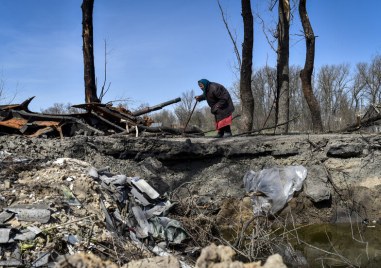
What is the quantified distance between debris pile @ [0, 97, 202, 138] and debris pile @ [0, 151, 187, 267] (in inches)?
66.2

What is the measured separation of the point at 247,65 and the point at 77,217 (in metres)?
7.46

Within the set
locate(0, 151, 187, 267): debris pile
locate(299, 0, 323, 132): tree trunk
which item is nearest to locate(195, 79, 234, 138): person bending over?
locate(299, 0, 323, 132): tree trunk

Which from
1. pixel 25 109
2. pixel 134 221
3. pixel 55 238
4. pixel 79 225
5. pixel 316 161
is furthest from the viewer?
pixel 25 109

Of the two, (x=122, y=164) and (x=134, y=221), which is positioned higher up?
(x=122, y=164)

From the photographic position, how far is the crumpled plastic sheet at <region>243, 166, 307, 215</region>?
7.08 metres

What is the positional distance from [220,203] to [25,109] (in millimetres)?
4524

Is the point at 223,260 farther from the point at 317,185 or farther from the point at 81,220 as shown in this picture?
the point at 317,185

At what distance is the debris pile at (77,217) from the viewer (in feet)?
12.9

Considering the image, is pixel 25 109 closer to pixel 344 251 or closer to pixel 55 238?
pixel 55 238

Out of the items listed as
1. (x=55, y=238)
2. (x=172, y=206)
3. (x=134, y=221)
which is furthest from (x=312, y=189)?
(x=55, y=238)

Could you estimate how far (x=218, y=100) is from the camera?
9609 mm

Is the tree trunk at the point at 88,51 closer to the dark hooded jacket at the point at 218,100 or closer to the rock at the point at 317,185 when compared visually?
the dark hooded jacket at the point at 218,100

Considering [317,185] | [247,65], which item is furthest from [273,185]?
[247,65]

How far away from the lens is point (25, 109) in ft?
27.7
